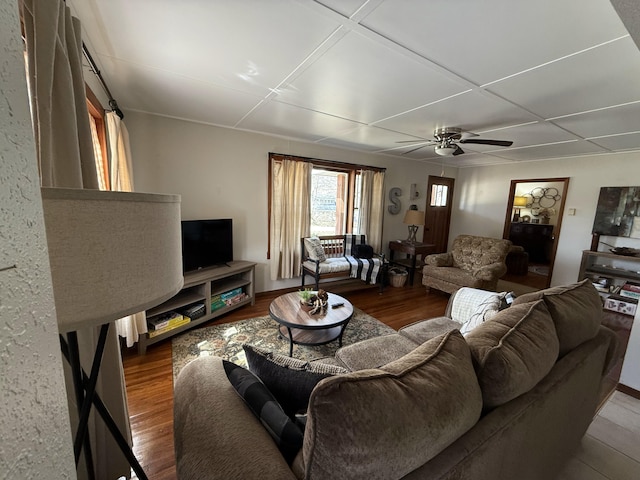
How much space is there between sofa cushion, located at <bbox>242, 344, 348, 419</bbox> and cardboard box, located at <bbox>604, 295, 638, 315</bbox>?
474 cm

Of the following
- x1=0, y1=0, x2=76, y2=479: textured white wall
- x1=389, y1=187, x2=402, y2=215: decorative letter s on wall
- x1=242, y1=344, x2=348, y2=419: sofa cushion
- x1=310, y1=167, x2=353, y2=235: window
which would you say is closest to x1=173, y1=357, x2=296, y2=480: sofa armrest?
x1=242, y1=344, x2=348, y2=419: sofa cushion

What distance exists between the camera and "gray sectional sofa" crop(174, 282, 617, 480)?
0.56m

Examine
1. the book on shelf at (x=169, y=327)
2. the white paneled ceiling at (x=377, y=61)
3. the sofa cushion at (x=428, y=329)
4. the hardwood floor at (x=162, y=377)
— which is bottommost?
the hardwood floor at (x=162, y=377)

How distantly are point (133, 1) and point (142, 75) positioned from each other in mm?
865

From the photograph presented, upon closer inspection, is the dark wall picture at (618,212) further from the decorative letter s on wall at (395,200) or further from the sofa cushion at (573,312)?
the sofa cushion at (573,312)

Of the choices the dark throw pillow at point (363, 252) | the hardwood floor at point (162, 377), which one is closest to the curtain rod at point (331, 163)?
the dark throw pillow at point (363, 252)

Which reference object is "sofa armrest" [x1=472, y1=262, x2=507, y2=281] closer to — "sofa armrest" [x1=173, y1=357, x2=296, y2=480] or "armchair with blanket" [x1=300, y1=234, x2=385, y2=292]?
"armchair with blanket" [x1=300, y1=234, x2=385, y2=292]

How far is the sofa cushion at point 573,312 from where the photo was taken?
1117 mm

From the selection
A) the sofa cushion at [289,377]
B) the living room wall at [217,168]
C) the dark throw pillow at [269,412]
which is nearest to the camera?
the dark throw pillow at [269,412]

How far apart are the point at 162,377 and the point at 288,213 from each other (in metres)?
2.37

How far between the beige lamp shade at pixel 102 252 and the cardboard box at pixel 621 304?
539 centimetres

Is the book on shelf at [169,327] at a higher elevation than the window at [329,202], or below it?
below

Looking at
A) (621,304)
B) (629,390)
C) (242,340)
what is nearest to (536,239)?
(621,304)

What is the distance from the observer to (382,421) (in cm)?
57
